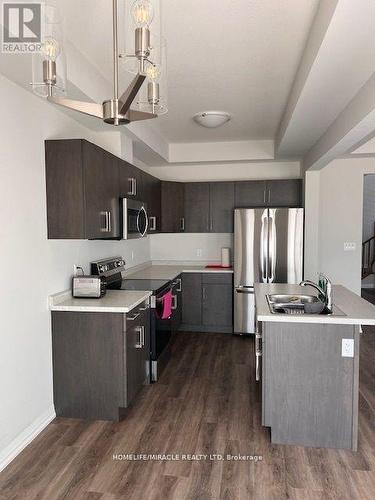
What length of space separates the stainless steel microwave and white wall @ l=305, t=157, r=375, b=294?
261 centimetres

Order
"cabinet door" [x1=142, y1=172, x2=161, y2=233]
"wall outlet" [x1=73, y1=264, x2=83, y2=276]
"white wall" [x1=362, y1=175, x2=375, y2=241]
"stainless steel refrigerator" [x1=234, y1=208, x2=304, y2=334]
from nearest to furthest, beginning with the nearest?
"wall outlet" [x1=73, y1=264, x2=83, y2=276]
"cabinet door" [x1=142, y1=172, x2=161, y2=233]
"stainless steel refrigerator" [x1=234, y1=208, x2=304, y2=334]
"white wall" [x1=362, y1=175, x2=375, y2=241]

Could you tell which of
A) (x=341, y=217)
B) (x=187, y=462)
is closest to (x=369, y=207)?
(x=341, y=217)

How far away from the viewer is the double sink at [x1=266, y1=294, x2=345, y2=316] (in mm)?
2600

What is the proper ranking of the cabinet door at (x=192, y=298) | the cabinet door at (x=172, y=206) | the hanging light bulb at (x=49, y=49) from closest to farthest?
1. the hanging light bulb at (x=49, y=49)
2. the cabinet door at (x=172, y=206)
3. the cabinet door at (x=192, y=298)

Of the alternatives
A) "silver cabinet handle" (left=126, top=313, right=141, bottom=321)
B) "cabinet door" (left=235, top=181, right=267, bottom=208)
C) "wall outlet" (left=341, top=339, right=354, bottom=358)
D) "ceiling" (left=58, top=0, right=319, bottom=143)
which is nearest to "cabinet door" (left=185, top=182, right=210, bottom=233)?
"cabinet door" (left=235, top=181, right=267, bottom=208)

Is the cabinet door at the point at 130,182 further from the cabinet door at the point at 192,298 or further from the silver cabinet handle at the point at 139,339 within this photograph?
the cabinet door at the point at 192,298

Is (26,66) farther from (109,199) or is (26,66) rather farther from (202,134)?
(202,134)

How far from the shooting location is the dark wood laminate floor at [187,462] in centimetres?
207

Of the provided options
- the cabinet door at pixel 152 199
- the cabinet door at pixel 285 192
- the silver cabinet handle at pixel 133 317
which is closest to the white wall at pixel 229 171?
the cabinet door at pixel 285 192

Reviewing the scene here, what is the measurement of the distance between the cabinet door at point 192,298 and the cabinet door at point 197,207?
73 cm

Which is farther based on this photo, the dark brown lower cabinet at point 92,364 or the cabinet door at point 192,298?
the cabinet door at point 192,298

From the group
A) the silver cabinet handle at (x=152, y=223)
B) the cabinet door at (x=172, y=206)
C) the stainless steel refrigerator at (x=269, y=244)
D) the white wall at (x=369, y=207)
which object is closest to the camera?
the silver cabinet handle at (x=152, y=223)

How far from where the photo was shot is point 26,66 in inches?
83.7

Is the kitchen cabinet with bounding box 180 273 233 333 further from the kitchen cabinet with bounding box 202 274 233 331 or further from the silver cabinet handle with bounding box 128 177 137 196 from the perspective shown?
the silver cabinet handle with bounding box 128 177 137 196
